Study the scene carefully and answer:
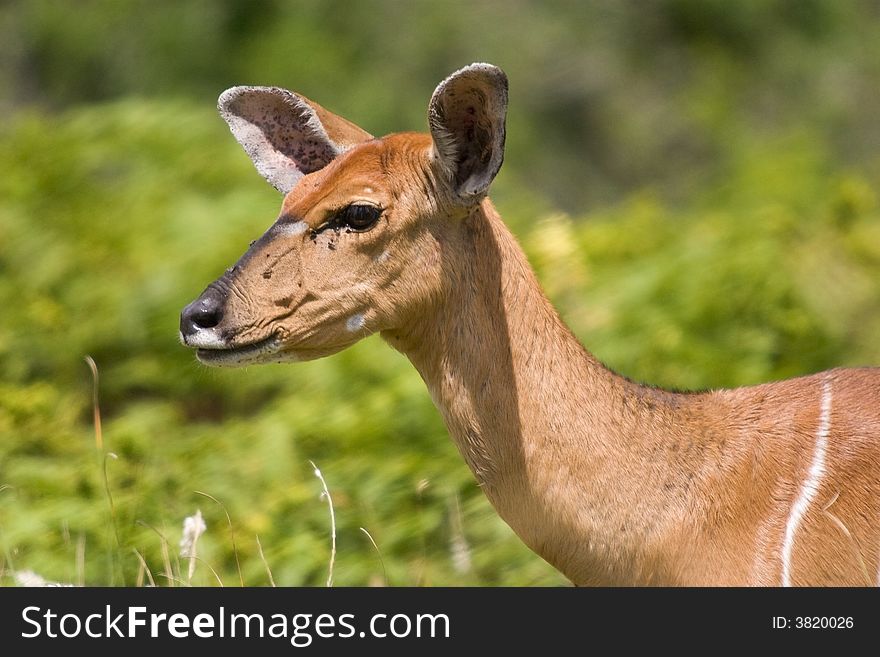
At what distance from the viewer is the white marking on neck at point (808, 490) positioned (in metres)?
3.95

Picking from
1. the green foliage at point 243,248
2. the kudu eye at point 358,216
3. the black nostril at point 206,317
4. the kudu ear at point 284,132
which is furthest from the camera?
the green foliage at point 243,248

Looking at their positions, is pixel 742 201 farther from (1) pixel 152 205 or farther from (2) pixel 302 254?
A: (2) pixel 302 254

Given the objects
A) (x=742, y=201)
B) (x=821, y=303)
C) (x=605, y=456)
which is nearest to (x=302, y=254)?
(x=605, y=456)

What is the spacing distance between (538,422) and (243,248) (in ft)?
16.9

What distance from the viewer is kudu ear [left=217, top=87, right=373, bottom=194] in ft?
15.3

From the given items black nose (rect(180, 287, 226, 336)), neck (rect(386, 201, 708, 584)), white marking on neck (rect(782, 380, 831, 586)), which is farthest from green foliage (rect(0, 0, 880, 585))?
white marking on neck (rect(782, 380, 831, 586))

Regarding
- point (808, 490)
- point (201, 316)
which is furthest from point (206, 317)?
point (808, 490)

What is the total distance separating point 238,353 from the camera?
397cm

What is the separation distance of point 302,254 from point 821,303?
19.7 ft

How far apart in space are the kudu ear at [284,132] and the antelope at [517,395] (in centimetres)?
41

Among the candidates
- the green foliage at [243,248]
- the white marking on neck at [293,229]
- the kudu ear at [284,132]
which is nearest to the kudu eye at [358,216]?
the white marking on neck at [293,229]

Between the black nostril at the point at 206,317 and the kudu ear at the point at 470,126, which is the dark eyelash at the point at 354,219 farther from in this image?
the black nostril at the point at 206,317

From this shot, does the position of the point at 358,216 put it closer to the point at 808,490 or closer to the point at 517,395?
the point at 517,395

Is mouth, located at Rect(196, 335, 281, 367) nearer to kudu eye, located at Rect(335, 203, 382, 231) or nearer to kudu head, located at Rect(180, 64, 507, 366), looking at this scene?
kudu head, located at Rect(180, 64, 507, 366)
